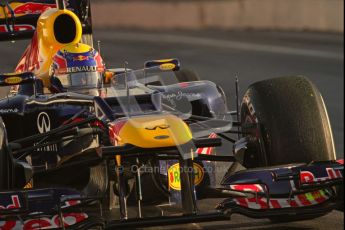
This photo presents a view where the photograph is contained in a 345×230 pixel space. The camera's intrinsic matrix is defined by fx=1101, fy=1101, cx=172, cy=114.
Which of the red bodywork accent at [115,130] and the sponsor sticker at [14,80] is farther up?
the sponsor sticker at [14,80]

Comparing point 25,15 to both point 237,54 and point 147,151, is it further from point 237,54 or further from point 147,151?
point 237,54

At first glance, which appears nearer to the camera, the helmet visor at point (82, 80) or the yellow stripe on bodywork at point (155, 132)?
the yellow stripe on bodywork at point (155, 132)

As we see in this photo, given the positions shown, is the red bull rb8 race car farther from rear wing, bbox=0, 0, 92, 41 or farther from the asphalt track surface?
the asphalt track surface

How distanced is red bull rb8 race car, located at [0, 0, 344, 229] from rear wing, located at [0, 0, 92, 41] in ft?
4.36

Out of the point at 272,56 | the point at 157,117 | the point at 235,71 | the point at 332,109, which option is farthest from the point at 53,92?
the point at 272,56

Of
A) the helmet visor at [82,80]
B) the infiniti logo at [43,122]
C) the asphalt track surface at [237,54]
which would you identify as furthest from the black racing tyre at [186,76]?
the asphalt track surface at [237,54]

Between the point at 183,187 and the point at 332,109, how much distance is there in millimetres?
10526

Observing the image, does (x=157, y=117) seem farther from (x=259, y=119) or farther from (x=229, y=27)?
(x=229, y=27)

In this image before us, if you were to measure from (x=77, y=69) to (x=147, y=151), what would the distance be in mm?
2095

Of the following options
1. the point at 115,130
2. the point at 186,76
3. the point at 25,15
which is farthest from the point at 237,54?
the point at 115,130

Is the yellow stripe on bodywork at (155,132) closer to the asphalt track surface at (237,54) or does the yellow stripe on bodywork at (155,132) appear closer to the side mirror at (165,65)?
the side mirror at (165,65)

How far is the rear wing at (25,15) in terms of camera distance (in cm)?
1141

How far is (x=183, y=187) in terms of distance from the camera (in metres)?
7.87

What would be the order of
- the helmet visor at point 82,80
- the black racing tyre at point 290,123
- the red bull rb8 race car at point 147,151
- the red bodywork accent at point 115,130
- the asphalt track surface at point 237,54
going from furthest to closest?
the asphalt track surface at point 237,54
the helmet visor at point 82,80
the black racing tyre at point 290,123
the red bodywork accent at point 115,130
the red bull rb8 race car at point 147,151
